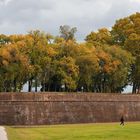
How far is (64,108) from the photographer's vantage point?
5822 cm

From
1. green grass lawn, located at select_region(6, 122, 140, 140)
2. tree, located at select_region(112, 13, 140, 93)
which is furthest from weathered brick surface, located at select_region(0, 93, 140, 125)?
green grass lawn, located at select_region(6, 122, 140, 140)

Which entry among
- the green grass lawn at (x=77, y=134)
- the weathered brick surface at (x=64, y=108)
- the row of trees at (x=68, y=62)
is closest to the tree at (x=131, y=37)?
the row of trees at (x=68, y=62)

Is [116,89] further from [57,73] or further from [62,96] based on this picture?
[62,96]

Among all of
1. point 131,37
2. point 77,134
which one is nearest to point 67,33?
point 131,37

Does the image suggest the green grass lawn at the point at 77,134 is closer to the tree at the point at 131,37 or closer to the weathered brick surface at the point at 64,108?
the weathered brick surface at the point at 64,108

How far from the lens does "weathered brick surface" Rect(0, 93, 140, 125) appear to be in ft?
180

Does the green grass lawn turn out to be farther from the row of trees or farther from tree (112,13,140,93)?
tree (112,13,140,93)

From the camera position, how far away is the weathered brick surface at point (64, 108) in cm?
Answer: 5481

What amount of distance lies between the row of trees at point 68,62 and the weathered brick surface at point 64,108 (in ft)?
18.8

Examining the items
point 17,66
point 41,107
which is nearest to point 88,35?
point 17,66

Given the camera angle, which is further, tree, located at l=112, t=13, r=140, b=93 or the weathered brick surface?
tree, located at l=112, t=13, r=140, b=93

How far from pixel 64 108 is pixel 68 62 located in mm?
9249

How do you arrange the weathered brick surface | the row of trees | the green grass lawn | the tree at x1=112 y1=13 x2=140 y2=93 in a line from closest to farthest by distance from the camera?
the green grass lawn
the weathered brick surface
the row of trees
the tree at x1=112 y1=13 x2=140 y2=93

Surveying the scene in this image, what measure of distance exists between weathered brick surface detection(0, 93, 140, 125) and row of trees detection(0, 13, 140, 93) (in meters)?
5.72
